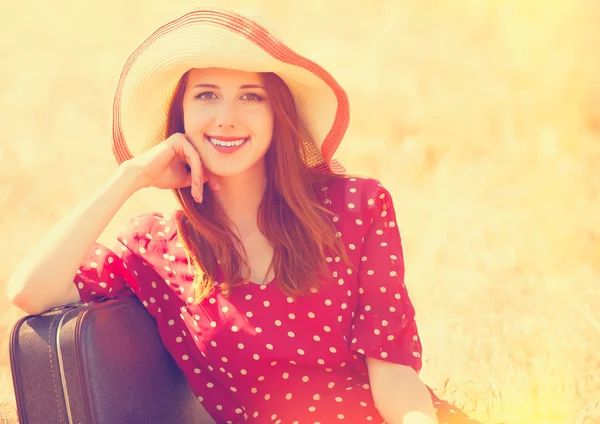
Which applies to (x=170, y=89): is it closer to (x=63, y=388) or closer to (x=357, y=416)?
(x=63, y=388)

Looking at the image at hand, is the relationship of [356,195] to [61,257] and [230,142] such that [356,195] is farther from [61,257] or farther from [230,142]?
[61,257]

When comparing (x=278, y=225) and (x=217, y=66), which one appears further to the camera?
(x=278, y=225)

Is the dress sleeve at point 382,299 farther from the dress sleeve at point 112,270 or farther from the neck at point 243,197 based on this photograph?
the dress sleeve at point 112,270

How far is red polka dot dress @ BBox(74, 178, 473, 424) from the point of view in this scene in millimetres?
2271

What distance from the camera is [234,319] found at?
230cm

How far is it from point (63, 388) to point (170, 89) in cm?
94

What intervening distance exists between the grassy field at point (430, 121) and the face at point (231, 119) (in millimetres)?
2704

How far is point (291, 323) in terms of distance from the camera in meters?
2.29

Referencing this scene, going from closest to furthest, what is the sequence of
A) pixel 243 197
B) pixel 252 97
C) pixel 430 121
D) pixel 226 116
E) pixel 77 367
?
pixel 77 367, pixel 226 116, pixel 252 97, pixel 243 197, pixel 430 121

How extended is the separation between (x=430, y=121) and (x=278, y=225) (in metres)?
3.13

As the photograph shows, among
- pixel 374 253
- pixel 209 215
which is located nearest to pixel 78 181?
pixel 209 215

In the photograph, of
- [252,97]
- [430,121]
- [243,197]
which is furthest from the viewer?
[430,121]

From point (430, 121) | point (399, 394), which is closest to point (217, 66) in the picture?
point (399, 394)

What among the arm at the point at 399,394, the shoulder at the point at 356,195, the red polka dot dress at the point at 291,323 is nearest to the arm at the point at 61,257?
the red polka dot dress at the point at 291,323
